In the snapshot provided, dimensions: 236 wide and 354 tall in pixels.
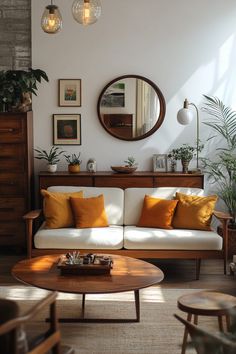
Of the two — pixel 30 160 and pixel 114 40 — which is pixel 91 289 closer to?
pixel 30 160

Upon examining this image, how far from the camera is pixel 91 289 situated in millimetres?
3768

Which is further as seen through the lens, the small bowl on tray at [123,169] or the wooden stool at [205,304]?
the small bowl on tray at [123,169]

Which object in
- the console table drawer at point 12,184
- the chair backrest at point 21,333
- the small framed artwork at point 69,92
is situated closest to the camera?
the chair backrest at point 21,333

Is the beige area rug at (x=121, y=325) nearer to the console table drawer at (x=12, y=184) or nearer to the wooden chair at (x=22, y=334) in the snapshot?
the wooden chair at (x=22, y=334)

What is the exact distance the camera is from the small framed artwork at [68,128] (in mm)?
6383

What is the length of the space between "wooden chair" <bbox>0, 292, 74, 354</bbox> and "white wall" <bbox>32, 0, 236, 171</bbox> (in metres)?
3.88

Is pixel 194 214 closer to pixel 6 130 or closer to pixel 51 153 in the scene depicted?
pixel 51 153

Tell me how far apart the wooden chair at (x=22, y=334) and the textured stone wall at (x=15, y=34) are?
4.25 meters

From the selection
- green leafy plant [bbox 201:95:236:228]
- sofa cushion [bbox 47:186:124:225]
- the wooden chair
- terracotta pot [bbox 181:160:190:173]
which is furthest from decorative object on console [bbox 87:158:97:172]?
the wooden chair

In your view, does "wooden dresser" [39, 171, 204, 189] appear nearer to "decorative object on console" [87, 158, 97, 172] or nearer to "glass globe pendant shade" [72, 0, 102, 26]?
"decorative object on console" [87, 158, 97, 172]

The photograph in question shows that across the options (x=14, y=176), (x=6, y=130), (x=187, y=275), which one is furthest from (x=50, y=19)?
(x=187, y=275)

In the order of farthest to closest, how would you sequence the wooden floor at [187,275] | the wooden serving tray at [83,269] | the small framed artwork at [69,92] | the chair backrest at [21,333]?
the small framed artwork at [69,92]
the wooden floor at [187,275]
the wooden serving tray at [83,269]
the chair backrest at [21,333]

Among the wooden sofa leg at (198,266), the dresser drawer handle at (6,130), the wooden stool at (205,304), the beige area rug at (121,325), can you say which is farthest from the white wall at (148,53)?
the wooden stool at (205,304)

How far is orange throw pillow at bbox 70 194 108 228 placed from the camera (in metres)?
5.41
